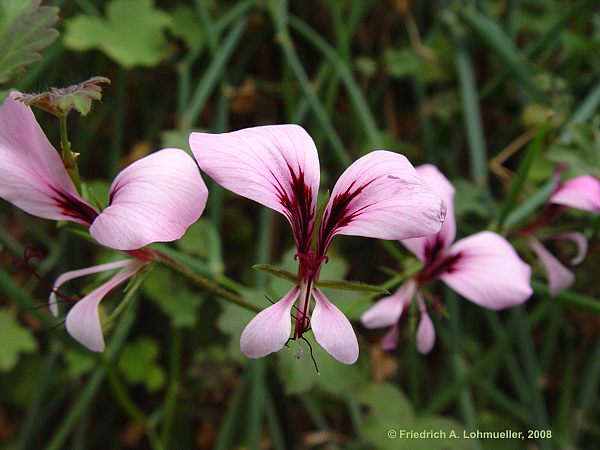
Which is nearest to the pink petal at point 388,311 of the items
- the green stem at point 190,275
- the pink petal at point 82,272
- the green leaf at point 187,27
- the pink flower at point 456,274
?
the pink flower at point 456,274

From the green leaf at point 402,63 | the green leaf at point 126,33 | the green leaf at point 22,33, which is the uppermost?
the green leaf at point 22,33

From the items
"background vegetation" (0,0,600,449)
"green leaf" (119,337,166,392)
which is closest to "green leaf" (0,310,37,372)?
"background vegetation" (0,0,600,449)

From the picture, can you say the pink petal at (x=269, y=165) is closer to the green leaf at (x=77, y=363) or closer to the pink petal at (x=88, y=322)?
the pink petal at (x=88, y=322)

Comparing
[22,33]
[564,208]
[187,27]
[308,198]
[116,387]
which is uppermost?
[22,33]

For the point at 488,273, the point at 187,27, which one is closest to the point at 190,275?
the point at 488,273

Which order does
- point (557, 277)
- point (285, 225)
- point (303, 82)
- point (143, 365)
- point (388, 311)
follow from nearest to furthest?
point (388, 311), point (557, 277), point (303, 82), point (143, 365), point (285, 225)

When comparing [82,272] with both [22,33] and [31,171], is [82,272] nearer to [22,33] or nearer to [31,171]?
[31,171]

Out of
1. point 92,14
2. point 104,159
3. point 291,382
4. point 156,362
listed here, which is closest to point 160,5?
point 92,14
